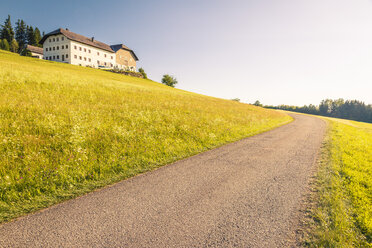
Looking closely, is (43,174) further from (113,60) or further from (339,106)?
(339,106)

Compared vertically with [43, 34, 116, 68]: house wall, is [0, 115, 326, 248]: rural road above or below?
below

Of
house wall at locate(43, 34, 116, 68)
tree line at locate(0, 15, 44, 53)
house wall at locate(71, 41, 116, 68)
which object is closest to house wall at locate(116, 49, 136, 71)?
house wall at locate(71, 41, 116, 68)

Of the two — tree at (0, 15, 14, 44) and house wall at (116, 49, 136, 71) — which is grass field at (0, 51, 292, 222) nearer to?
house wall at (116, 49, 136, 71)

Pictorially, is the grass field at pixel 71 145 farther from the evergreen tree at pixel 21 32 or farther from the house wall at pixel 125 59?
the evergreen tree at pixel 21 32

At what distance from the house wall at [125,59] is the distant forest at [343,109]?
124 meters

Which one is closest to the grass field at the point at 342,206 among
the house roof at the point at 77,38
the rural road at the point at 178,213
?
the rural road at the point at 178,213

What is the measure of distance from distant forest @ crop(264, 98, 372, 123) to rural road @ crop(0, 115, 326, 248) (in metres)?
136

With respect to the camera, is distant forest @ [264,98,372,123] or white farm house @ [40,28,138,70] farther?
distant forest @ [264,98,372,123]

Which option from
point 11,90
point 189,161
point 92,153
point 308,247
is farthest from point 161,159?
point 11,90

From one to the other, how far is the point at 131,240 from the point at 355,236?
3.83m

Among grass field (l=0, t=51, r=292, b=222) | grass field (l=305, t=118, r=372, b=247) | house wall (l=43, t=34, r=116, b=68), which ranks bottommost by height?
grass field (l=0, t=51, r=292, b=222)

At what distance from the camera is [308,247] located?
265 centimetres

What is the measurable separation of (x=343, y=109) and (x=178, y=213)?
6008 inches

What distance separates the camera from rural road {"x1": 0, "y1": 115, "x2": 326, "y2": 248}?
106 inches
